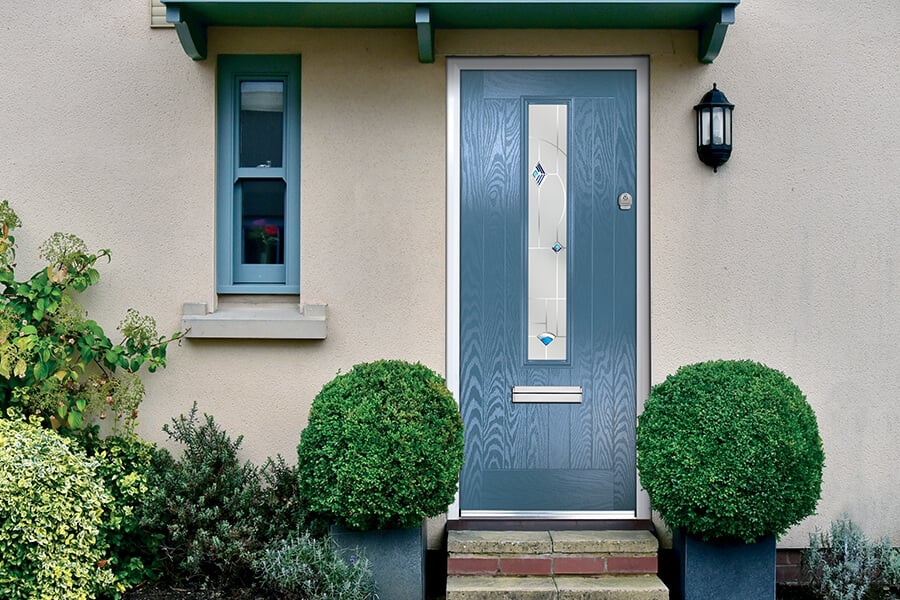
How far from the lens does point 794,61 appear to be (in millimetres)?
5277

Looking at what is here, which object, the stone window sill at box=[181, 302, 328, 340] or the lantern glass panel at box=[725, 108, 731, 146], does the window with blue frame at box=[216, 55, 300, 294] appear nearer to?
the stone window sill at box=[181, 302, 328, 340]

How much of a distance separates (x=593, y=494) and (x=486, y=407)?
850 millimetres

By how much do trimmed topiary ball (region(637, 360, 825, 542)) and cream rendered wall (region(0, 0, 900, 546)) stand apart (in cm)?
58

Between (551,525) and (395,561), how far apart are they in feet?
3.40

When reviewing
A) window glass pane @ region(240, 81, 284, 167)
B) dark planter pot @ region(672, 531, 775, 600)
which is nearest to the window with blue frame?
window glass pane @ region(240, 81, 284, 167)

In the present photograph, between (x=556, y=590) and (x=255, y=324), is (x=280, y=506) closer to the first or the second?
(x=255, y=324)

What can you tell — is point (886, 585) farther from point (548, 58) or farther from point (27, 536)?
point (27, 536)

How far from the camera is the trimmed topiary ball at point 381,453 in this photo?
Result: 4.52 meters

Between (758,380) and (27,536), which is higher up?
(758,380)

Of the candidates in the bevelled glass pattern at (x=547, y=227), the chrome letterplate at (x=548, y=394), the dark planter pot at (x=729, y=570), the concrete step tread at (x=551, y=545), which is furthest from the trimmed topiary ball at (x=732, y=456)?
the bevelled glass pattern at (x=547, y=227)

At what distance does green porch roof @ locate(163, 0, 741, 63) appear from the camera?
15.9ft

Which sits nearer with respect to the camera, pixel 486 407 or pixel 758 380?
pixel 758 380

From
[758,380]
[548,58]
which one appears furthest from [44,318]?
[758,380]

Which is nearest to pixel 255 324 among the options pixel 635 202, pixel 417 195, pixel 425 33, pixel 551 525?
pixel 417 195
